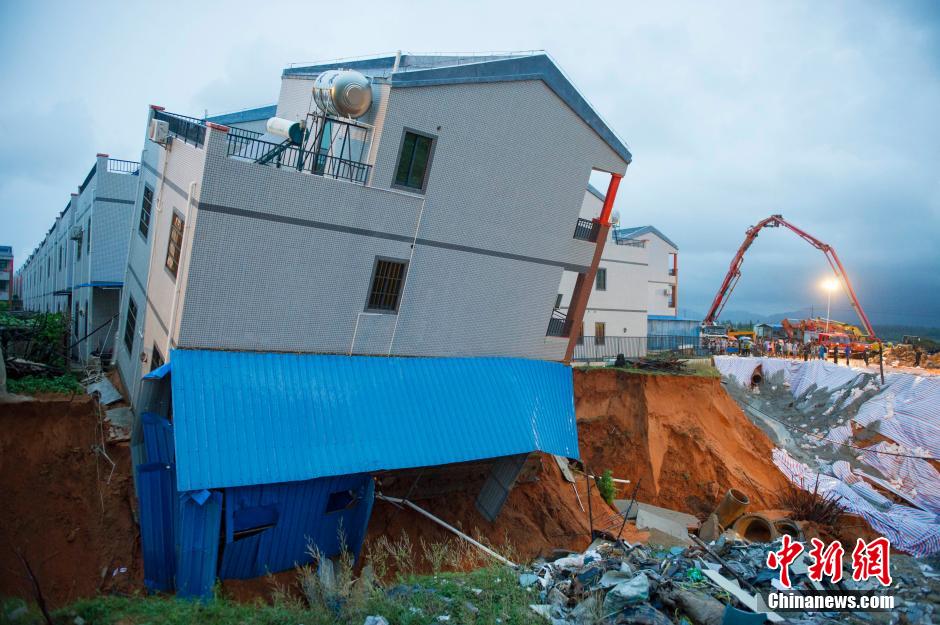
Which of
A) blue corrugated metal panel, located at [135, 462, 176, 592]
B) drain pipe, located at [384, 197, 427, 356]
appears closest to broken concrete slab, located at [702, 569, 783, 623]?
drain pipe, located at [384, 197, 427, 356]

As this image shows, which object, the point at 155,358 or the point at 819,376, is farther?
the point at 819,376

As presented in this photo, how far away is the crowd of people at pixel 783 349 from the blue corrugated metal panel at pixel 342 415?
31128mm

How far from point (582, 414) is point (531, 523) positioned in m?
7.58

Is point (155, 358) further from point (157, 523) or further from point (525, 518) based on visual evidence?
point (525, 518)

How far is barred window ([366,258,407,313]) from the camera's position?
50.1ft

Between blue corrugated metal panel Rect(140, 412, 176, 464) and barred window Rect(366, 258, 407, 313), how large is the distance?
564 cm

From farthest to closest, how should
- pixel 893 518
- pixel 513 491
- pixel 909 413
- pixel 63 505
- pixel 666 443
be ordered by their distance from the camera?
pixel 909 413
pixel 666 443
pixel 893 518
pixel 513 491
pixel 63 505

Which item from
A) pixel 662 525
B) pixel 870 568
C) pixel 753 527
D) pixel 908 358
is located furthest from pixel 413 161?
pixel 908 358

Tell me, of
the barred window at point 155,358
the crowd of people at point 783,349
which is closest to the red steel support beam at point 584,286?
the barred window at point 155,358

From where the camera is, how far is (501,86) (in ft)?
53.3

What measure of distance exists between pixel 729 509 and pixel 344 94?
776 inches

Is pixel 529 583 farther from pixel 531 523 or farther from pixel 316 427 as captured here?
pixel 531 523

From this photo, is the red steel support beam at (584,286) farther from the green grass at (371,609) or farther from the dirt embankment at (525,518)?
the green grass at (371,609)

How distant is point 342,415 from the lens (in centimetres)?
1374
